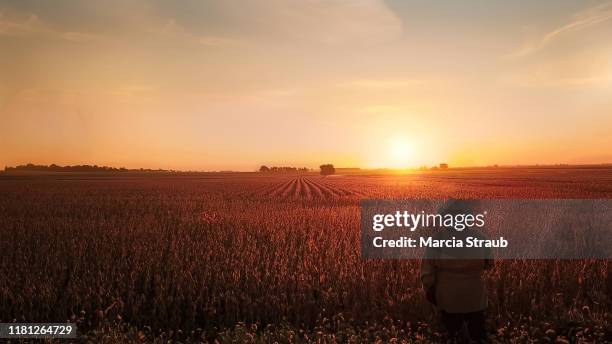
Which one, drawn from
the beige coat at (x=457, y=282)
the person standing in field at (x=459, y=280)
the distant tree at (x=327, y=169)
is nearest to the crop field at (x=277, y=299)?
the person standing in field at (x=459, y=280)

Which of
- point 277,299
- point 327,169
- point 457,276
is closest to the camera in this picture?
point 457,276

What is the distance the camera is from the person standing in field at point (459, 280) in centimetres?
466

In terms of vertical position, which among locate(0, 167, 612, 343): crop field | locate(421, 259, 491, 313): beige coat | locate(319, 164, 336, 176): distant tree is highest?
locate(319, 164, 336, 176): distant tree

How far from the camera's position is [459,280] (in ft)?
15.7

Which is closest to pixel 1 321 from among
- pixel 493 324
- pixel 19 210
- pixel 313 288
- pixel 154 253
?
pixel 154 253

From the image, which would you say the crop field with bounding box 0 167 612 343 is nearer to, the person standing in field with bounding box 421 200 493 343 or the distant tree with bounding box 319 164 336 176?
the person standing in field with bounding box 421 200 493 343

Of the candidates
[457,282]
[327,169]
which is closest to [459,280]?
[457,282]

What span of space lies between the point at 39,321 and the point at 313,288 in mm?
4303

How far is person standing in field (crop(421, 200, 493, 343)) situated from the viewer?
15.3 ft

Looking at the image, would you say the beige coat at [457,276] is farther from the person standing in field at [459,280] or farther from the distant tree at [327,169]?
the distant tree at [327,169]

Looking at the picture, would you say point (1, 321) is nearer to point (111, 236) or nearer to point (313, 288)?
point (313, 288)

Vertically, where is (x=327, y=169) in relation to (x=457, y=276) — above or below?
above

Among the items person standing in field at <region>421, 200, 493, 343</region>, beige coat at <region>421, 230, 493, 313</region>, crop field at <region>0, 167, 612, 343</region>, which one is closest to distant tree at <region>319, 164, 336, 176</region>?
crop field at <region>0, 167, 612, 343</region>

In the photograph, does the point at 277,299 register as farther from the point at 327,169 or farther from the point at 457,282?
the point at 327,169
